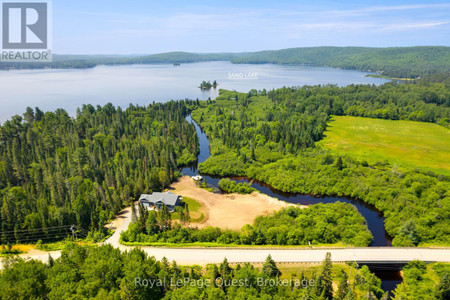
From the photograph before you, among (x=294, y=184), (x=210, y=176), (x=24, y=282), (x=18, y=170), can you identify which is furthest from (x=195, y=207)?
(x=18, y=170)

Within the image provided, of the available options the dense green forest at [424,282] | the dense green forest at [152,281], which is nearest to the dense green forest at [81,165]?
the dense green forest at [152,281]

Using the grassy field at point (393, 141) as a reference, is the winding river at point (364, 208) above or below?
below

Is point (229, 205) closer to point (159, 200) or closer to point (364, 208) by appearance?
point (159, 200)

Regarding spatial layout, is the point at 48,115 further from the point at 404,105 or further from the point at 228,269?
the point at 404,105

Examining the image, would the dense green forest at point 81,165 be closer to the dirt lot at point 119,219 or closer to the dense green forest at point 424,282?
the dirt lot at point 119,219

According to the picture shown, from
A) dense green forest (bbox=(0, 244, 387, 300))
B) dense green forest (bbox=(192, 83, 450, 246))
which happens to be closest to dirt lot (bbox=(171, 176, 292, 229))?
dense green forest (bbox=(192, 83, 450, 246))
